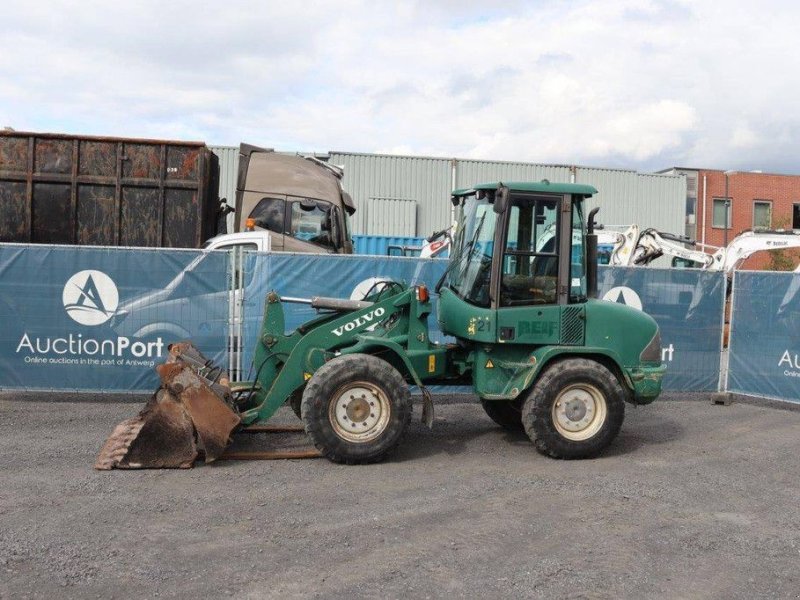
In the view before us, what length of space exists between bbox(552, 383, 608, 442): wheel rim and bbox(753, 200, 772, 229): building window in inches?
1428

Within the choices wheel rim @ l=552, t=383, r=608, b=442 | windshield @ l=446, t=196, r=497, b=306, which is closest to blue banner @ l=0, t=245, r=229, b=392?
windshield @ l=446, t=196, r=497, b=306

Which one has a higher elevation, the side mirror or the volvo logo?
A: the side mirror

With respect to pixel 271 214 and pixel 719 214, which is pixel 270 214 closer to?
pixel 271 214

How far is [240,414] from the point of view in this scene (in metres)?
7.42

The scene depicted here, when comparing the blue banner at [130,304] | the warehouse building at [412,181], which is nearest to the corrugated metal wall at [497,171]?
the warehouse building at [412,181]

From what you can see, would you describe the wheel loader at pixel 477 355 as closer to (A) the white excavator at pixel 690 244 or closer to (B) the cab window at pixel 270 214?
(B) the cab window at pixel 270 214

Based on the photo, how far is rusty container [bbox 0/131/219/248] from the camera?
1276 centimetres

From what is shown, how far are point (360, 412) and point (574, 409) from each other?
206 centimetres

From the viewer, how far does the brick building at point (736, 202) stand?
127 ft

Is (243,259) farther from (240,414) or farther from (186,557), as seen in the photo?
(186,557)

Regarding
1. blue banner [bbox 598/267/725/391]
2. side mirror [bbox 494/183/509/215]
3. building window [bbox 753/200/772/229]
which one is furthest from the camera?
building window [bbox 753/200/772/229]

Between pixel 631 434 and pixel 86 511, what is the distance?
581cm

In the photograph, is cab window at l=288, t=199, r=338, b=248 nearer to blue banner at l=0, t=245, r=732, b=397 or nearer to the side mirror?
blue banner at l=0, t=245, r=732, b=397

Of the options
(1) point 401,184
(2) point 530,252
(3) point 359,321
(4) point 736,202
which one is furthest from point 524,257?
(4) point 736,202
